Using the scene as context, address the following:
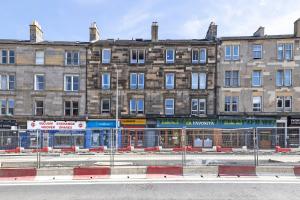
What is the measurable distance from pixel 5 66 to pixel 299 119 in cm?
3236

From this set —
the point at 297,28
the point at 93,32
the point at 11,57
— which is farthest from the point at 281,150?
the point at 11,57

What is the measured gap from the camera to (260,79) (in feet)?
110

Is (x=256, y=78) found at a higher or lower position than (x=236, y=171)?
higher

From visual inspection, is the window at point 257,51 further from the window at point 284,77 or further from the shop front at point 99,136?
the shop front at point 99,136

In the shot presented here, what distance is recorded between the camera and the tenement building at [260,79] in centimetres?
3297

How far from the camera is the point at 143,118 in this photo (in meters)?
33.8

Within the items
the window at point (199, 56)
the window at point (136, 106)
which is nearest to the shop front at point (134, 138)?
the window at point (136, 106)

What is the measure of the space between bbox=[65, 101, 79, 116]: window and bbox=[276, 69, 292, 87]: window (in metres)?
22.4

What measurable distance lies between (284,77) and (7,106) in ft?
100

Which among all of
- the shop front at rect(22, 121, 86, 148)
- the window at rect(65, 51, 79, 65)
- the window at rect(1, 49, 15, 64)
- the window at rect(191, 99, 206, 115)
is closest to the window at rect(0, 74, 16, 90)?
the window at rect(1, 49, 15, 64)

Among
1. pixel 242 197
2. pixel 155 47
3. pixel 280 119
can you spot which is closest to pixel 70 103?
pixel 155 47

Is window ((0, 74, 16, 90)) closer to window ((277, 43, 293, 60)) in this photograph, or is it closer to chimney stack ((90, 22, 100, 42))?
chimney stack ((90, 22, 100, 42))

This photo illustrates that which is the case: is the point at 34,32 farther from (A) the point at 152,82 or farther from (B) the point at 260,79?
(B) the point at 260,79

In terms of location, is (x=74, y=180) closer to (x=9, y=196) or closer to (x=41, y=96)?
(x=9, y=196)
